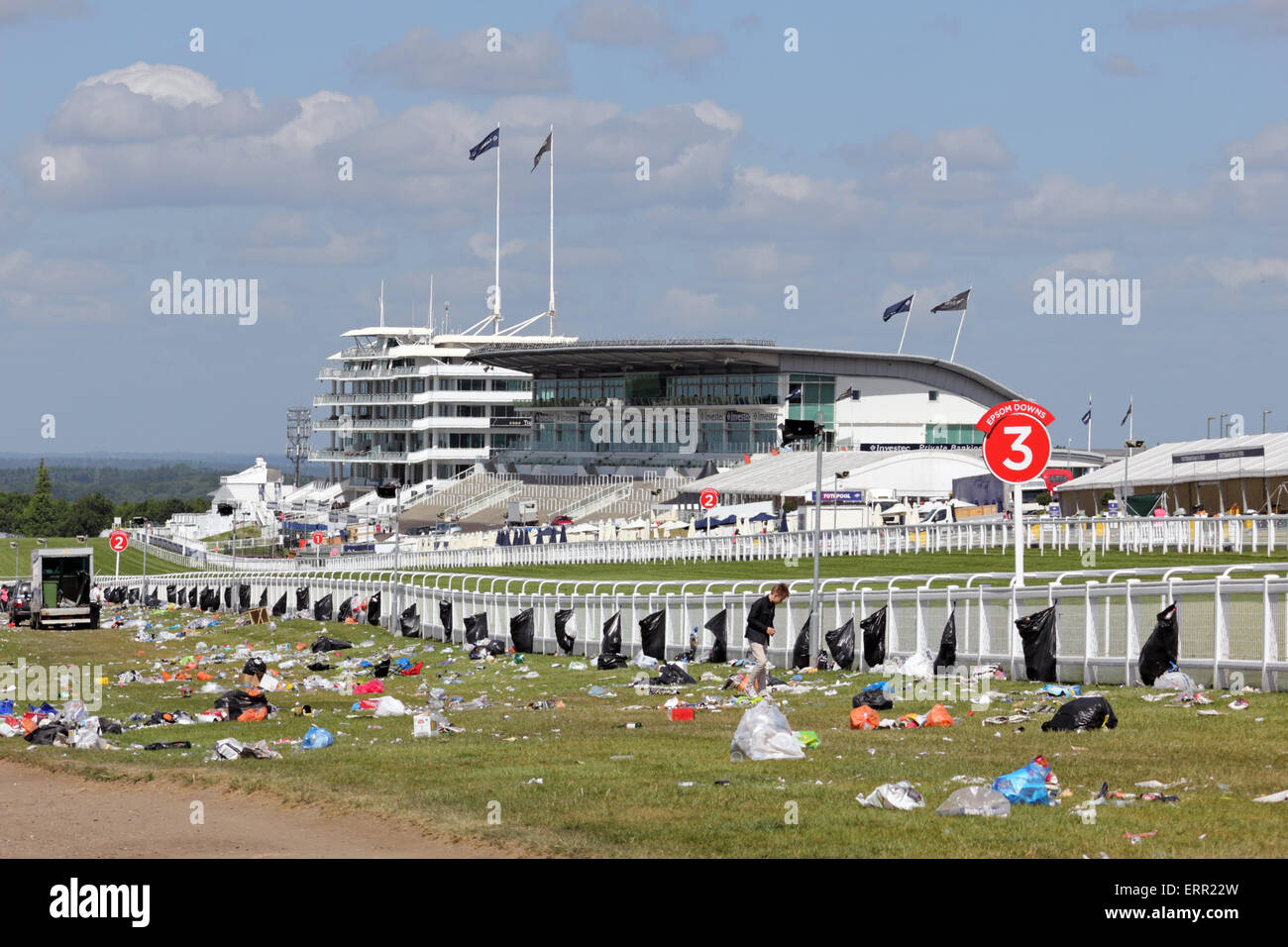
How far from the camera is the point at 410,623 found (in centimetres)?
3756

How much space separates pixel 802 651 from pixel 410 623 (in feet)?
51.7

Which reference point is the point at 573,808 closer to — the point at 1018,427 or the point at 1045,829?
the point at 1045,829

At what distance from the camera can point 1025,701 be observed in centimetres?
1730

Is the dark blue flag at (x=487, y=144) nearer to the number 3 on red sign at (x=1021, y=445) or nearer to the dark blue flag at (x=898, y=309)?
the dark blue flag at (x=898, y=309)

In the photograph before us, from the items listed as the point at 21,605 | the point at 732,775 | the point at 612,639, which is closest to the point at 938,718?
the point at 732,775

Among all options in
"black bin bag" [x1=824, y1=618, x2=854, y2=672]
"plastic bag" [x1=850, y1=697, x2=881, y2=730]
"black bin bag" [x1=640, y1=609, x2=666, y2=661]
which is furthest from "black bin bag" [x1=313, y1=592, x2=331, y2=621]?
"plastic bag" [x1=850, y1=697, x2=881, y2=730]

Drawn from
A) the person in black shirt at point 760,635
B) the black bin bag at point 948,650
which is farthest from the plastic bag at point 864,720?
the black bin bag at point 948,650

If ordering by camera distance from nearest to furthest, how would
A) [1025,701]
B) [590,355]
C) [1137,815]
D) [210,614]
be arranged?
[1137,815] → [1025,701] → [210,614] → [590,355]

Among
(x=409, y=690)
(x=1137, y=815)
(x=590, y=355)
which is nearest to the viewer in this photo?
(x=1137, y=815)

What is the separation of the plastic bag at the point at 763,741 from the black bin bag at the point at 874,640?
819 cm

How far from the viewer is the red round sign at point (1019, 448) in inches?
824

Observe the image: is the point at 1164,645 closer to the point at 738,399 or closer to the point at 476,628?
the point at 476,628
